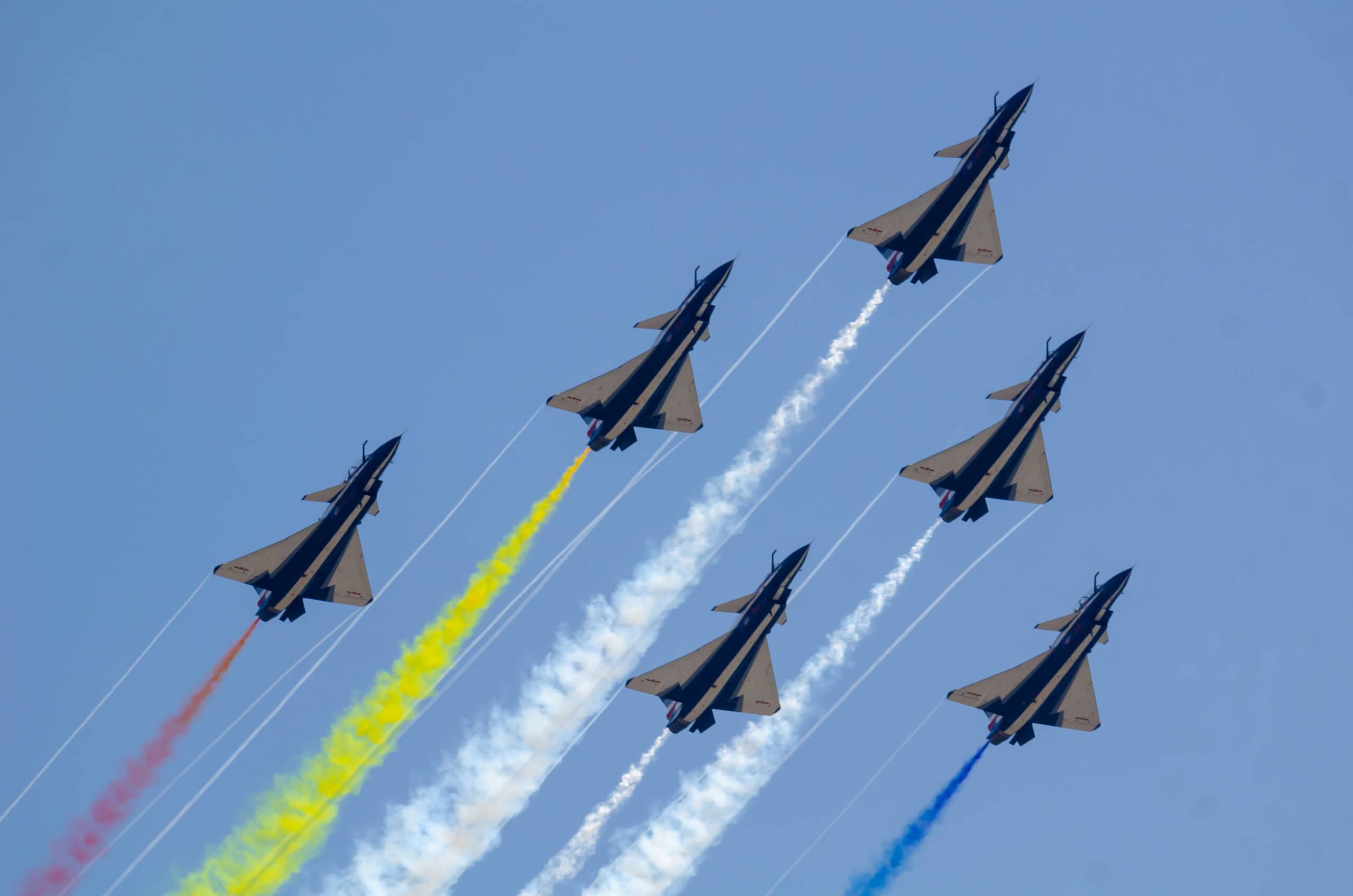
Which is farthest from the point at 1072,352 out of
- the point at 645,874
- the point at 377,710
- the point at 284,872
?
the point at 284,872

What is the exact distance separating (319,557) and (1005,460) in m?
28.8

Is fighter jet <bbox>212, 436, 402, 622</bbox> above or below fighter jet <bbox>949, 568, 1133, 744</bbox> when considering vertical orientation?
below

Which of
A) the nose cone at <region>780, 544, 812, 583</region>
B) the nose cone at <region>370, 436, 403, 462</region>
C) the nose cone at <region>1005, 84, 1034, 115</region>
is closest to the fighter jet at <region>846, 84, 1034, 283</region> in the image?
the nose cone at <region>1005, 84, 1034, 115</region>

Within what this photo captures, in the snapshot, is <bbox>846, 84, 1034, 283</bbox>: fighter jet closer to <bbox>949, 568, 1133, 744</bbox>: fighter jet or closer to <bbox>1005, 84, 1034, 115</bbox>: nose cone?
<bbox>1005, 84, 1034, 115</bbox>: nose cone

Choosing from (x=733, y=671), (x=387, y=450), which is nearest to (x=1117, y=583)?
(x=733, y=671)

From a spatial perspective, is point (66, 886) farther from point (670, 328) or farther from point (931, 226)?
point (931, 226)

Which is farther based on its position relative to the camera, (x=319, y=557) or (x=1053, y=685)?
(x=1053, y=685)

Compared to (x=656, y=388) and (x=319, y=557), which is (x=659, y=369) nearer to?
(x=656, y=388)

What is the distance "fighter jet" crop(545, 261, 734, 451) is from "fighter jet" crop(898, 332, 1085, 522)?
10.0 m

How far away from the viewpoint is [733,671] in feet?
239

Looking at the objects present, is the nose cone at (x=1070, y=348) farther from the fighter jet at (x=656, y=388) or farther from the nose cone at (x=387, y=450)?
the nose cone at (x=387, y=450)

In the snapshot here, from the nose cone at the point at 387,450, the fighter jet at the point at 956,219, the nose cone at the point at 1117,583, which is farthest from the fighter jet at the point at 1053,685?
the nose cone at the point at 387,450

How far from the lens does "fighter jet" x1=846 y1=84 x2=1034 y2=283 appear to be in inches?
2911

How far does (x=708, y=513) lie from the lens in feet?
249
